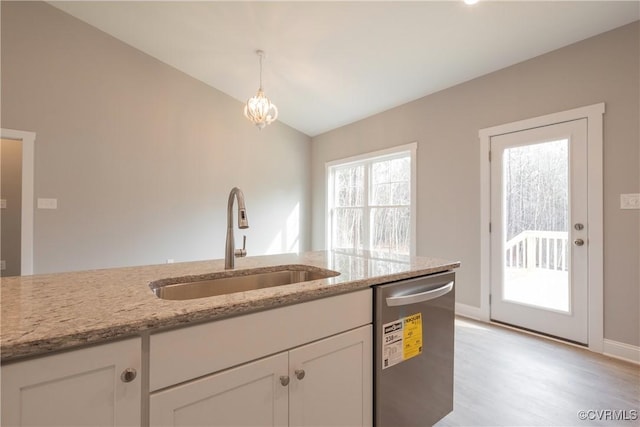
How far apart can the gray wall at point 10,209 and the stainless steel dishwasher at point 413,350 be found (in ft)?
17.6

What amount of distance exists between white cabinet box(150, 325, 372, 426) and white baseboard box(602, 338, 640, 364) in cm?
247

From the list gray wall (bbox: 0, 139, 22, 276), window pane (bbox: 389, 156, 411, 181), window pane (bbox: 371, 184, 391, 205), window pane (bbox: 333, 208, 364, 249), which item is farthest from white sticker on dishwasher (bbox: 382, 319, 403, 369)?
gray wall (bbox: 0, 139, 22, 276)

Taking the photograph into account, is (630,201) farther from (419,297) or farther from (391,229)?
(391,229)

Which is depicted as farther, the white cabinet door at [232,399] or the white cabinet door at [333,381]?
the white cabinet door at [333,381]

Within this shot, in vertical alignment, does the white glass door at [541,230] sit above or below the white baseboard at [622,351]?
above

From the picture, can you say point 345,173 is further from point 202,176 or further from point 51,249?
point 51,249

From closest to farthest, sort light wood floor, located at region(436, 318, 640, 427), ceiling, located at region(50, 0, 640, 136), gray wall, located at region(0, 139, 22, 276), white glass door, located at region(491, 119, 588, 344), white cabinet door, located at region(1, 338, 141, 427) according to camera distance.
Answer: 1. white cabinet door, located at region(1, 338, 141, 427)
2. light wood floor, located at region(436, 318, 640, 427)
3. ceiling, located at region(50, 0, 640, 136)
4. white glass door, located at region(491, 119, 588, 344)
5. gray wall, located at region(0, 139, 22, 276)

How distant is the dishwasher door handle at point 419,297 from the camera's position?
4.17ft

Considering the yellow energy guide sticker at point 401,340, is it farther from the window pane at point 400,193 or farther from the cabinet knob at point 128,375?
the window pane at point 400,193

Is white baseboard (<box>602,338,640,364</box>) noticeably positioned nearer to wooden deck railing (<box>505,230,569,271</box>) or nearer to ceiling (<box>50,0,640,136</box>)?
wooden deck railing (<box>505,230,569,271</box>)

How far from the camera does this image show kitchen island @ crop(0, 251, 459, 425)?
66cm

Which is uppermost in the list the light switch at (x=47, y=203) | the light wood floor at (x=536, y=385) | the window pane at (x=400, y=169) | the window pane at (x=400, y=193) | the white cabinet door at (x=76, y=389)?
the window pane at (x=400, y=169)

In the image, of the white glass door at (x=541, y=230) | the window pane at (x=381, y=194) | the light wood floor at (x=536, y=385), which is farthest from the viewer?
the window pane at (x=381, y=194)

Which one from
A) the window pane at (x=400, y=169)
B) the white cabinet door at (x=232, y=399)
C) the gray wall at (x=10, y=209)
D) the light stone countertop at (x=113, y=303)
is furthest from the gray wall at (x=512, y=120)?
the gray wall at (x=10, y=209)
